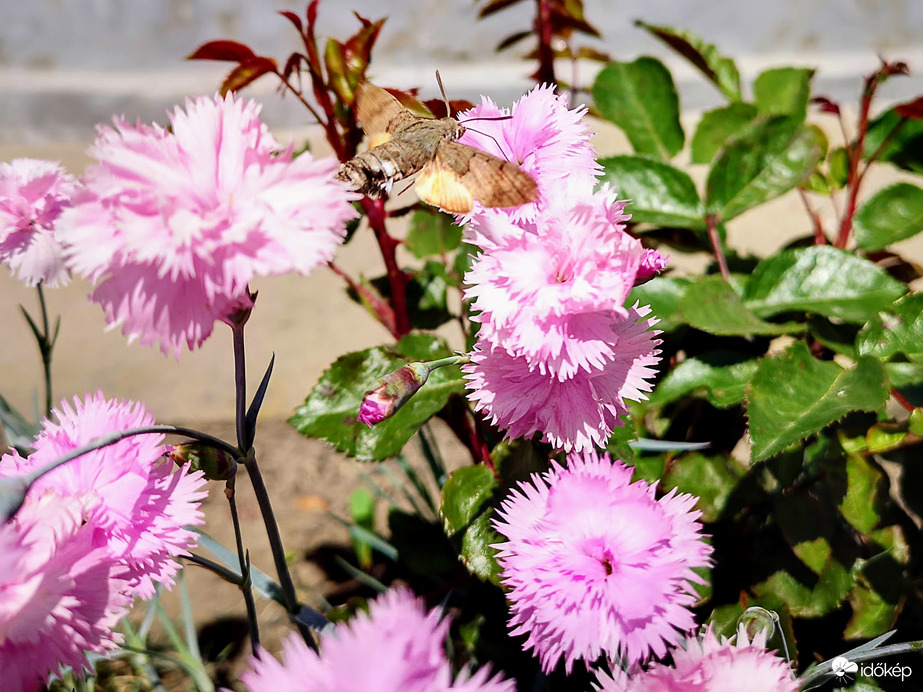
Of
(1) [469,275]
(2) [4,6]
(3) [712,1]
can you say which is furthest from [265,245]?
(2) [4,6]

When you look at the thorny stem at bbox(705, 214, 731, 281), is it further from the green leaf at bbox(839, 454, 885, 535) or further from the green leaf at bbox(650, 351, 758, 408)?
the green leaf at bbox(839, 454, 885, 535)

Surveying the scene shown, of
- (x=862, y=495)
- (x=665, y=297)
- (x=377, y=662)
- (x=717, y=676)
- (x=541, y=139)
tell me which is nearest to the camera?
(x=377, y=662)

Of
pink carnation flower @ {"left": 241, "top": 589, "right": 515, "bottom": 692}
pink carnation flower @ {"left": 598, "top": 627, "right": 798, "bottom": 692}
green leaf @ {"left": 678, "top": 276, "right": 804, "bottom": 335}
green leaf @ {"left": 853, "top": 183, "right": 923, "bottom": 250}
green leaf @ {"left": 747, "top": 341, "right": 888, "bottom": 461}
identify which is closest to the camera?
pink carnation flower @ {"left": 241, "top": 589, "right": 515, "bottom": 692}

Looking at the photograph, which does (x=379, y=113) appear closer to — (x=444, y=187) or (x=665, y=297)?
(x=444, y=187)

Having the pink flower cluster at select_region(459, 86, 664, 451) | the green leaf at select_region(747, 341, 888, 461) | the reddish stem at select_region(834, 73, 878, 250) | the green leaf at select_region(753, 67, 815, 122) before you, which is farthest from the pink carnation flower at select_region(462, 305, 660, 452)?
the green leaf at select_region(753, 67, 815, 122)

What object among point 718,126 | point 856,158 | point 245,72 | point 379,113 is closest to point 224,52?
point 245,72

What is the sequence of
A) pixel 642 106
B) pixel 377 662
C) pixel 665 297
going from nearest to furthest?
pixel 377 662, pixel 665 297, pixel 642 106
